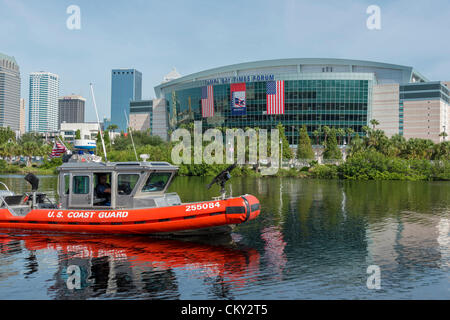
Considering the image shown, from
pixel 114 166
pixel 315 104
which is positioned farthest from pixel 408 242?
pixel 315 104

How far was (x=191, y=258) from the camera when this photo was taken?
1516cm

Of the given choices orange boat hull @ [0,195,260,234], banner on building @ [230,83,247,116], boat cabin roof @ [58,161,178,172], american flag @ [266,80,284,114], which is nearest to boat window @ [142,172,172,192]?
boat cabin roof @ [58,161,178,172]

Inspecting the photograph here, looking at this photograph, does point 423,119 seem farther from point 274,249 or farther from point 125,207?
point 125,207

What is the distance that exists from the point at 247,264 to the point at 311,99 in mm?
98622

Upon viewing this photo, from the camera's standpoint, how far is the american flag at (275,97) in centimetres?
10775

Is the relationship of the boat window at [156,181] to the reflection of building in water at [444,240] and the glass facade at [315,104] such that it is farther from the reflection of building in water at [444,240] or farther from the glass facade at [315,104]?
the glass facade at [315,104]

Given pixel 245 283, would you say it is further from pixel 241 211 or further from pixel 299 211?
pixel 299 211

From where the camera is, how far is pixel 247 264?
14.5 metres

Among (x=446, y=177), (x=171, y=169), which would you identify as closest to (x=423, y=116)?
(x=446, y=177)

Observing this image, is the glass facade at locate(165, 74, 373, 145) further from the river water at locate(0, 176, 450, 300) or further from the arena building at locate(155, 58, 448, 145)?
the river water at locate(0, 176, 450, 300)

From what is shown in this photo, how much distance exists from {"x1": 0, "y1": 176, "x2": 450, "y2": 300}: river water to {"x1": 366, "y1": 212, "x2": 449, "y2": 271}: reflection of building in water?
42mm

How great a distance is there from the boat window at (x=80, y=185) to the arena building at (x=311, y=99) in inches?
3631

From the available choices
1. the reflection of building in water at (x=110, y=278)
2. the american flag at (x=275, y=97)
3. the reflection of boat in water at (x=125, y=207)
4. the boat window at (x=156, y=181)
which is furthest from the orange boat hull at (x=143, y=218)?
the american flag at (x=275, y=97)

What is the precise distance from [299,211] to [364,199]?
10.7 meters
